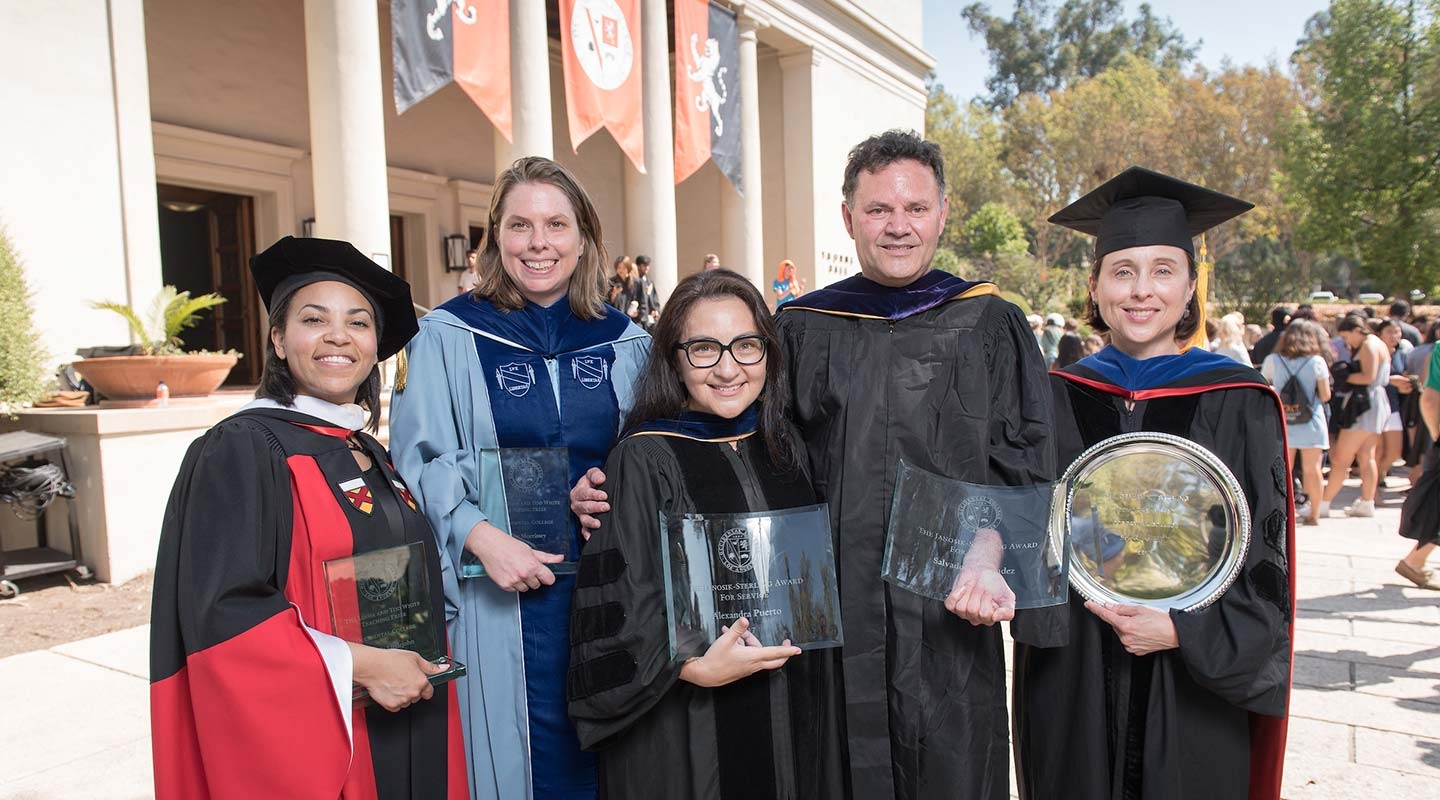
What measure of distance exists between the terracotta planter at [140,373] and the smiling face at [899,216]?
20.2ft

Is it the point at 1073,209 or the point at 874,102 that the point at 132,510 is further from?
the point at 874,102

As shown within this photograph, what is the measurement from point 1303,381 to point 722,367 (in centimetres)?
790

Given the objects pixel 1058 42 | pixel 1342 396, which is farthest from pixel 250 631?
pixel 1058 42

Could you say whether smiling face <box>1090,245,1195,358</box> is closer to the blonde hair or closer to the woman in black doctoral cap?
the woman in black doctoral cap

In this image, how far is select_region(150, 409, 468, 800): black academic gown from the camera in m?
1.70

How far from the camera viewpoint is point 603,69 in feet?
38.0

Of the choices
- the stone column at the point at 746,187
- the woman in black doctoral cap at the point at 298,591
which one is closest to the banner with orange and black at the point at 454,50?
the stone column at the point at 746,187

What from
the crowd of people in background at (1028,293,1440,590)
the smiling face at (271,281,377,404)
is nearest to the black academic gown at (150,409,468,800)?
the smiling face at (271,281,377,404)

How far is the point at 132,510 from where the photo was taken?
20.3 feet

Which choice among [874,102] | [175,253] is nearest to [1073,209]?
[175,253]

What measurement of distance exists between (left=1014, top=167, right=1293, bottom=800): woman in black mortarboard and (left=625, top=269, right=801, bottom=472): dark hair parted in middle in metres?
0.77

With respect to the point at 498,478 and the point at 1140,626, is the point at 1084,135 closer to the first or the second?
the point at 1140,626

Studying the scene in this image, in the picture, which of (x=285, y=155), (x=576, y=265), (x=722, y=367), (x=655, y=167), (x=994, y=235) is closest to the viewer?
(x=722, y=367)

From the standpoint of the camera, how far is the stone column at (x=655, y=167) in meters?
13.0
